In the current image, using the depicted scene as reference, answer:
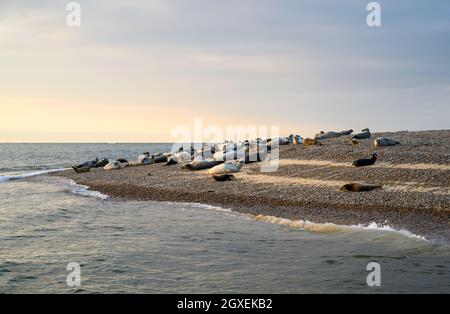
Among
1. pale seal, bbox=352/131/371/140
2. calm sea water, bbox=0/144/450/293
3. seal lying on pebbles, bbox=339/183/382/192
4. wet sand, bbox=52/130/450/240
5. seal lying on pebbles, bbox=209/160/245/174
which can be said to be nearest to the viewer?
calm sea water, bbox=0/144/450/293

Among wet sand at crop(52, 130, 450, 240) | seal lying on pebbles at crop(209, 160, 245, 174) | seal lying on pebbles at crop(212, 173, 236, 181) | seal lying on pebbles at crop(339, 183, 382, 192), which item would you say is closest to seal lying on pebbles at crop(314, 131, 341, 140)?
wet sand at crop(52, 130, 450, 240)

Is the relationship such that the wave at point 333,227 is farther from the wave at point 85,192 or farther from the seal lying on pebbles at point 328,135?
the seal lying on pebbles at point 328,135

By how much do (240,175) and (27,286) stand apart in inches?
672

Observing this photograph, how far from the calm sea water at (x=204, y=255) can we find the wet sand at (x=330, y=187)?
1775 mm

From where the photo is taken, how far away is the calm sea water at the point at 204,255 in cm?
862

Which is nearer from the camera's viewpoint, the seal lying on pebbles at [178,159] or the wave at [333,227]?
the wave at [333,227]

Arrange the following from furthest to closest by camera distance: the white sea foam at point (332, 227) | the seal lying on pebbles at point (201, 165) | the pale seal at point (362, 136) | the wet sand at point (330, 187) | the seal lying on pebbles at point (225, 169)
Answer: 1. the pale seal at point (362, 136)
2. the seal lying on pebbles at point (201, 165)
3. the seal lying on pebbles at point (225, 169)
4. the wet sand at point (330, 187)
5. the white sea foam at point (332, 227)

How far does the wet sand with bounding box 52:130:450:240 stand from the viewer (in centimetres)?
1502

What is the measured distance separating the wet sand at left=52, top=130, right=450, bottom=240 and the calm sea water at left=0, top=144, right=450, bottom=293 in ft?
5.83

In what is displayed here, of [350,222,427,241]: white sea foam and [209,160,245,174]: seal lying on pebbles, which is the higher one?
[209,160,245,174]: seal lying on pebbles

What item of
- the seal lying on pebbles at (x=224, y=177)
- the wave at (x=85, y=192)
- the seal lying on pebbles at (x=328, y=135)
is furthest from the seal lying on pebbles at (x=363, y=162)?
the seal lying on pebbles at (x=328, y=135)

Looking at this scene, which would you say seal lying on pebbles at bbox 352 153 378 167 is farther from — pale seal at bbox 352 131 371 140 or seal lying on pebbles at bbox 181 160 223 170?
pale seal at bbox 352 131 371 140
